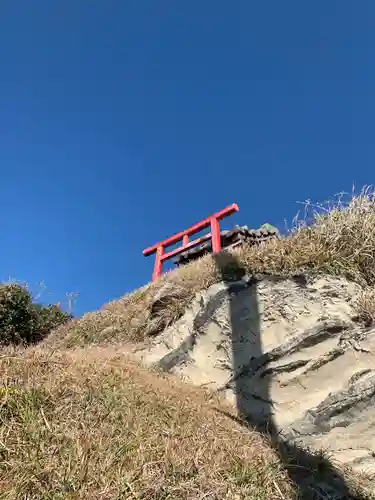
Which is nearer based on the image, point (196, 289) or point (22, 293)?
point (196, 289)

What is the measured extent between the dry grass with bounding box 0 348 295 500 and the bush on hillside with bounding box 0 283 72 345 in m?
6.19

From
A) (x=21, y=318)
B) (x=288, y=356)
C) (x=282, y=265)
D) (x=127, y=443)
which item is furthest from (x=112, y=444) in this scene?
(x=21, y=318)

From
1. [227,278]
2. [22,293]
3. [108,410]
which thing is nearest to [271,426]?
[108,410]

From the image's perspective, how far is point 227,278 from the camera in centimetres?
773

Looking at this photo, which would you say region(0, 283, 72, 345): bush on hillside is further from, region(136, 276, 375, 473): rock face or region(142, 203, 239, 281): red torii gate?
region(136, 276, 375, 473): rock face

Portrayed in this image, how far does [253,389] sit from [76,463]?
10.1 ft

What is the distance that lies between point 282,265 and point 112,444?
4.27 metres

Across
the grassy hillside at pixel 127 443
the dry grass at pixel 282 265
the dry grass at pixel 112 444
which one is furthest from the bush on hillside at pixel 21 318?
the dry grass at pixel 112 444

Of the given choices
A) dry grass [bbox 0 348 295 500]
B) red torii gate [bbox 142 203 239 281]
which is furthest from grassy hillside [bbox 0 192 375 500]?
red torii gate [bbox 142 203 239 281]

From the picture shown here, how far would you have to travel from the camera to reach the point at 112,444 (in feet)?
12.6

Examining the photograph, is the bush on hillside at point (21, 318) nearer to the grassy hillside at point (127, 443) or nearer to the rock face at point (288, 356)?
the rock face at point (288, 356)

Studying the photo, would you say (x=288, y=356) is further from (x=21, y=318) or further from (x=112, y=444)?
(x=21, y=318)

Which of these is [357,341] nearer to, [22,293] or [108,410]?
[108,410]

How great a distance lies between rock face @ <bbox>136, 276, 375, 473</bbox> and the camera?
17.5 ft
